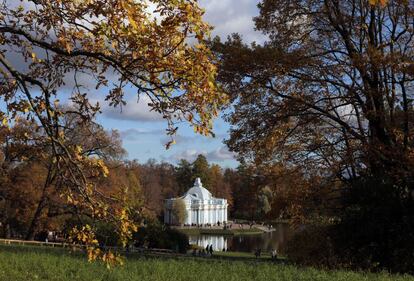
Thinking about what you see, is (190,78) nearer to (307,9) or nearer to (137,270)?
(137,270)

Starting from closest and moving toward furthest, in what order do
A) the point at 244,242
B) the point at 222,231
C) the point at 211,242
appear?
the point at 244,242
the point at 211,242
the point at 222,231

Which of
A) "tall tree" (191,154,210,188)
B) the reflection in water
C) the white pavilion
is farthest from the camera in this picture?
"tall tree" (191,154,210,188)

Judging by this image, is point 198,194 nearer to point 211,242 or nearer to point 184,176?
point 184,176

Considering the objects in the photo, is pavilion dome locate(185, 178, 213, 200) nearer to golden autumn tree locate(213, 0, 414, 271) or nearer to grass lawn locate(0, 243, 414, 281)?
golden autumn tree locate(213, 0, 414, 271)

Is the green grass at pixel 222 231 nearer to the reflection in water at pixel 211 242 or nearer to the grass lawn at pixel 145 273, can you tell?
the reflection in water at pixel 211 242

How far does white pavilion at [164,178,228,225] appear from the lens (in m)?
106

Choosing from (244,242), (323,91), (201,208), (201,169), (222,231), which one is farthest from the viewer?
(201,169)

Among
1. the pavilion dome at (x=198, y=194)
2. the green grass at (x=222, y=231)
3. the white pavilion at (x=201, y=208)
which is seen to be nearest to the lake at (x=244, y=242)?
the green grass at (x=222, y=231)

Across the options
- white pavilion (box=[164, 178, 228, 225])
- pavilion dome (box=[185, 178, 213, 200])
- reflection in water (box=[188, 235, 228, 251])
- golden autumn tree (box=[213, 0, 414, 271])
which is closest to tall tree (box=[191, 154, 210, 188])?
white pavilion (box=[164, 178, 228, 225])

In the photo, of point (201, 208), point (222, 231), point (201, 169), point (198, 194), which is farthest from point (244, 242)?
point (201, 169)

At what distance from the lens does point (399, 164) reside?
52.2ft

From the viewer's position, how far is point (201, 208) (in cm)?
10756

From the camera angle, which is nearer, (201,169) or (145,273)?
(145,273)

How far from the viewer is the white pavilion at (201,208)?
10562 centimetres
